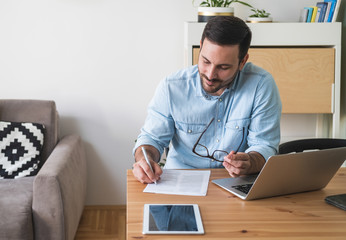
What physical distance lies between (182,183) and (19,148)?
1.46m

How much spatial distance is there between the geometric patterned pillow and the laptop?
4.80ft

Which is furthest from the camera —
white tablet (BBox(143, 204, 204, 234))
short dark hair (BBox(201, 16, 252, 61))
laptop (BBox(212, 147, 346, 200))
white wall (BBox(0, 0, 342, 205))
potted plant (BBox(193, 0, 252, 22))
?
white wall (BBox(0, 0, 342, 205))

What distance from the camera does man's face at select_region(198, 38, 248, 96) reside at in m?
1.66

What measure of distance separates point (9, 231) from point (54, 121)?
82 centimetres

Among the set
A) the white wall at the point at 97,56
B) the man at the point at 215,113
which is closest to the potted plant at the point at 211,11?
the white wall at the point at 97,56

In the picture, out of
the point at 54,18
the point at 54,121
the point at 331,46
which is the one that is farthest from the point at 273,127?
the point at 54,18

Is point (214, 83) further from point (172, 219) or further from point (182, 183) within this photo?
point (172, 219)

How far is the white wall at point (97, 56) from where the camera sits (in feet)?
9.57

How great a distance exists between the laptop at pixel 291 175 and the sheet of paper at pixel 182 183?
2.6 inches

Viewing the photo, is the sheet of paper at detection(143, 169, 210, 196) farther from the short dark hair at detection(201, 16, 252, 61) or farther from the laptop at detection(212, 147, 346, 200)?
the short dark hair at detection(201, 16, 252, 61)

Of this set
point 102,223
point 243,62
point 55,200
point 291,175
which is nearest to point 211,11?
point 243,62

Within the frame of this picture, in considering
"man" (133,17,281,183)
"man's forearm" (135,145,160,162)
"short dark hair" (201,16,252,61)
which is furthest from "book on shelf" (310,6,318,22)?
"man's forearm" (135,145,160,162)

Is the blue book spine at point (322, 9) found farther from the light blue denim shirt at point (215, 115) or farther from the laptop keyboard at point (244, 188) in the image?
the laptop keyboard at point (244, 188)

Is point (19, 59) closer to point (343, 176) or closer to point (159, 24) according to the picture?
point (159, 24)
